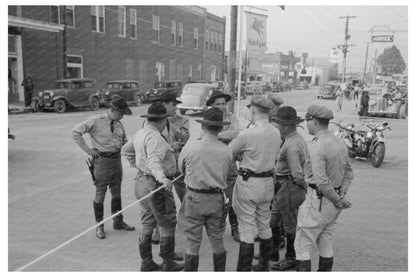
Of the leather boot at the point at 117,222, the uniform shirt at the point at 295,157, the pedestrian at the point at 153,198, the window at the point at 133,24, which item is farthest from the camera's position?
the window at the point at 133,24

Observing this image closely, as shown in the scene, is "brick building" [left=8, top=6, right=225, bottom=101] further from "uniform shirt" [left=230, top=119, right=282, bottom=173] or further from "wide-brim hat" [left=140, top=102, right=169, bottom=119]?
"uniform shirt" [left=230, top=119, right=282, bottom=173]

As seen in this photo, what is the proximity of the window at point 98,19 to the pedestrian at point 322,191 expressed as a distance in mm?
26887

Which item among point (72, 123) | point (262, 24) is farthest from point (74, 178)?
point (72, 123)

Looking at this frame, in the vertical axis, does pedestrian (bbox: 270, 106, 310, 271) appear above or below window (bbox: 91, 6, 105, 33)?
below

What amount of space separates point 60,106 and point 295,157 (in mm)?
17838

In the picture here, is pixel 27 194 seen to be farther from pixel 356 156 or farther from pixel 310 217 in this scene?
pixel 356 156

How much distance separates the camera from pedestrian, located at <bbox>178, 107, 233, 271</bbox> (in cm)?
379

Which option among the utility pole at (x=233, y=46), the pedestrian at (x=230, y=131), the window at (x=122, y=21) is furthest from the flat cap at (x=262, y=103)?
the window at (x=122, y=21)

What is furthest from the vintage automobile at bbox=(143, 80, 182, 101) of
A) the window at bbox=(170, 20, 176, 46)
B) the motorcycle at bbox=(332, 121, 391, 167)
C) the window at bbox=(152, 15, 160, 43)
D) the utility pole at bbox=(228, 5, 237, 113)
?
the motorcycle at bbox=(332, 121, 391, 167)

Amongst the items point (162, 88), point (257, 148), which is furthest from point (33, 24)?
point (257, 148)

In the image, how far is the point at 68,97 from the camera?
2064cm

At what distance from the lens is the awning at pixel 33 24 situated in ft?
64.7

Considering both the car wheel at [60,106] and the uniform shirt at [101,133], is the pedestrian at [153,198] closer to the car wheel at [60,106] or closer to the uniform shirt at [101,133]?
the uniform shirt at [101,133]

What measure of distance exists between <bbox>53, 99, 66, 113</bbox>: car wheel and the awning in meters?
4.22
